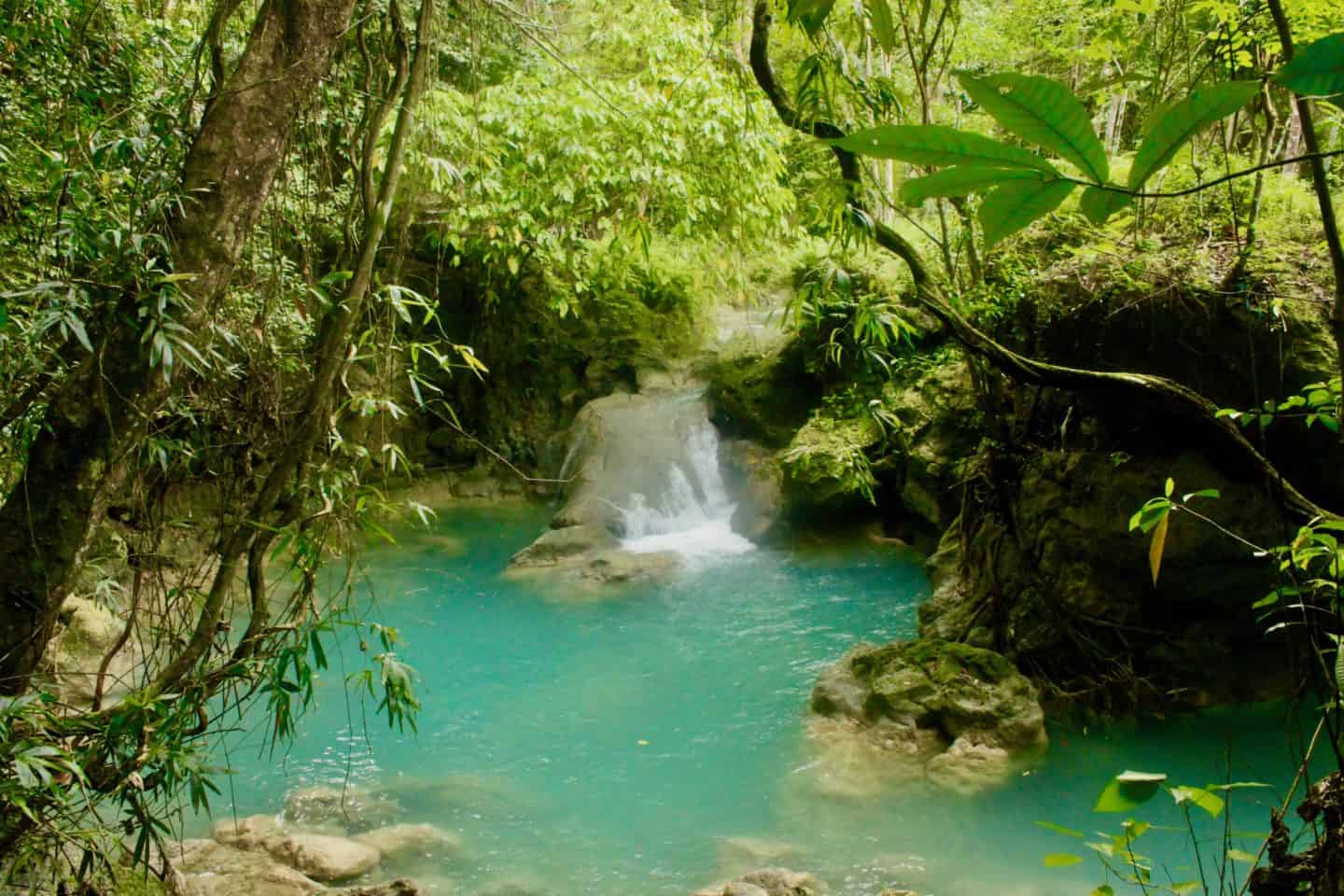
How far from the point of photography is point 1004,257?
5.69 metres

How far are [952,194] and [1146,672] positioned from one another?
5.46 metres

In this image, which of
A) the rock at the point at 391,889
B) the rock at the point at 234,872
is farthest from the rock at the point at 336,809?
the rock at the point at 391,889

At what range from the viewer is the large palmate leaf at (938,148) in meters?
0.73

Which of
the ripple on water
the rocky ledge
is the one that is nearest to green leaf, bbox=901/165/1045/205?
the ripple on water

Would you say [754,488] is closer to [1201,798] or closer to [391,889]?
[391,889]

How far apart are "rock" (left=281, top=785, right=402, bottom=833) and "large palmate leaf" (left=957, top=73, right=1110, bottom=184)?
4.87 metres

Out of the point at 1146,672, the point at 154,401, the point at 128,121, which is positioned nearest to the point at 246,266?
the point at 154,401

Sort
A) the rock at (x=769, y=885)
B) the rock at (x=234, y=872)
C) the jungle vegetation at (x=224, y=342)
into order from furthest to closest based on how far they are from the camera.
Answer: the rock at (x=769, y=885) → the rock at (x=234, y=872) → the jungle vegetation at (x=224, y=342)

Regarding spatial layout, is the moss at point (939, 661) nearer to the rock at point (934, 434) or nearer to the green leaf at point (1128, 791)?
the rock at point (934, 434)

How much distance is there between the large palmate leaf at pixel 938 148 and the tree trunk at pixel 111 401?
2.01 metres

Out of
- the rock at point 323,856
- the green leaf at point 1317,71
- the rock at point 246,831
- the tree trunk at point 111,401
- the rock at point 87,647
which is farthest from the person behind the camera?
the rock at point 87,647

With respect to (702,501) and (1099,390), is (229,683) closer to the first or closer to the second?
(1099,390)

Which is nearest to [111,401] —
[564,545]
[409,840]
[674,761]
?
[409,840]

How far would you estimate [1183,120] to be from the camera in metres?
0.69
